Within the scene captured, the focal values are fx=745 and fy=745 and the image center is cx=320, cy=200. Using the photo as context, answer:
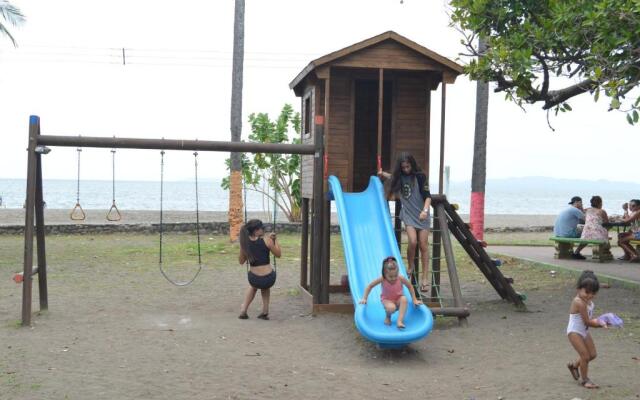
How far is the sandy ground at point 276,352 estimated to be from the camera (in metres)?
7.10

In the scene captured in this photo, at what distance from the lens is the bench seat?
1623 cm

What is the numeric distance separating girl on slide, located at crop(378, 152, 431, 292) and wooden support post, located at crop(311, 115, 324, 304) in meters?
1.09

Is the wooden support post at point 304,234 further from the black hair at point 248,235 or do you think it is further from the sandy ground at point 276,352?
the black hair at point 248,235

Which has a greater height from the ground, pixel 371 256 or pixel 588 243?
pixel 371 256

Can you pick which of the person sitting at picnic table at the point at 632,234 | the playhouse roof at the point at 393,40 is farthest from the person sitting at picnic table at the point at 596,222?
the playhouse roof at the point at 393,40

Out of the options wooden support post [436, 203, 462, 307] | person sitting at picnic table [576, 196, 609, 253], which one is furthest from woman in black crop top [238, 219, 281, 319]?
person sitting at picnic table [576, 196, 609, 253]

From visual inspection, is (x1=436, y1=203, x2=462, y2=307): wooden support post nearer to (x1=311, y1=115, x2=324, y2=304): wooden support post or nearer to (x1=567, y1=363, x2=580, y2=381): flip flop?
(x1=311, y1=115, x2=324, y2=304): wooden support post

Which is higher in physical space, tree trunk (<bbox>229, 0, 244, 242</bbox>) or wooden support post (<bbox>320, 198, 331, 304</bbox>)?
tree trunk (<bbox>229, 0, 244, 242</bbox>)

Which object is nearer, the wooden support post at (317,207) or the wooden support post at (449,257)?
the wooden support post at (449,257)

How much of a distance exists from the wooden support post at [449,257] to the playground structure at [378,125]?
1cm

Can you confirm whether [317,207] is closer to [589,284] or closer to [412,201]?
[412,201]

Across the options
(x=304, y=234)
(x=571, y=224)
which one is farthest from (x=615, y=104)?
(x=571, y=224)

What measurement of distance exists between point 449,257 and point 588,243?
6.78 metres

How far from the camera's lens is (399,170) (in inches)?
438
